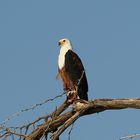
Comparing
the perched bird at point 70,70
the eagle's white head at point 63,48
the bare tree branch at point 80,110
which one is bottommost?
the bare tree branch at point 80,110

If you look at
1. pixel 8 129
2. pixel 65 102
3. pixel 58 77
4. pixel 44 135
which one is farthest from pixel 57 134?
pixel 58 77

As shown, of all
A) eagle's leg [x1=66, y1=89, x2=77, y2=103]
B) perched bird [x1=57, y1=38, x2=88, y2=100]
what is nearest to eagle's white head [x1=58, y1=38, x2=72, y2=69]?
perched bird [x1=57, y1=38, x2=88, y2=100]

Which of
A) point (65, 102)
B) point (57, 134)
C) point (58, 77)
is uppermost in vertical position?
point (58, 77)

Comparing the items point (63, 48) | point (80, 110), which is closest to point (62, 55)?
point (63, 48)

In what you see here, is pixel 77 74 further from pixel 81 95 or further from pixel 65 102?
pixel 65 102

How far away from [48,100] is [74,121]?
0.49m

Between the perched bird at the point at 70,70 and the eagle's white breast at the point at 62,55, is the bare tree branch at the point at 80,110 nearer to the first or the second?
the perched bird at the point at 70,70

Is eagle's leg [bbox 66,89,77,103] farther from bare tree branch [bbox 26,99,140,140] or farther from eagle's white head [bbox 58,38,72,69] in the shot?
eagle's white head [bbox 58,38,72,69]

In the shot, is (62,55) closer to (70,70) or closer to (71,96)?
(70,70)

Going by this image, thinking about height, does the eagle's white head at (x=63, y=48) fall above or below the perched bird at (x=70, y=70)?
above

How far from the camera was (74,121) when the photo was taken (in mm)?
5770

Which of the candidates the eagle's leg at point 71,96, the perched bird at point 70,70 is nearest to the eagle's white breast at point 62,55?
the perched bird at point 70,70

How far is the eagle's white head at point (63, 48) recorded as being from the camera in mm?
8383

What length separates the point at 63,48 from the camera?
8898 mm
